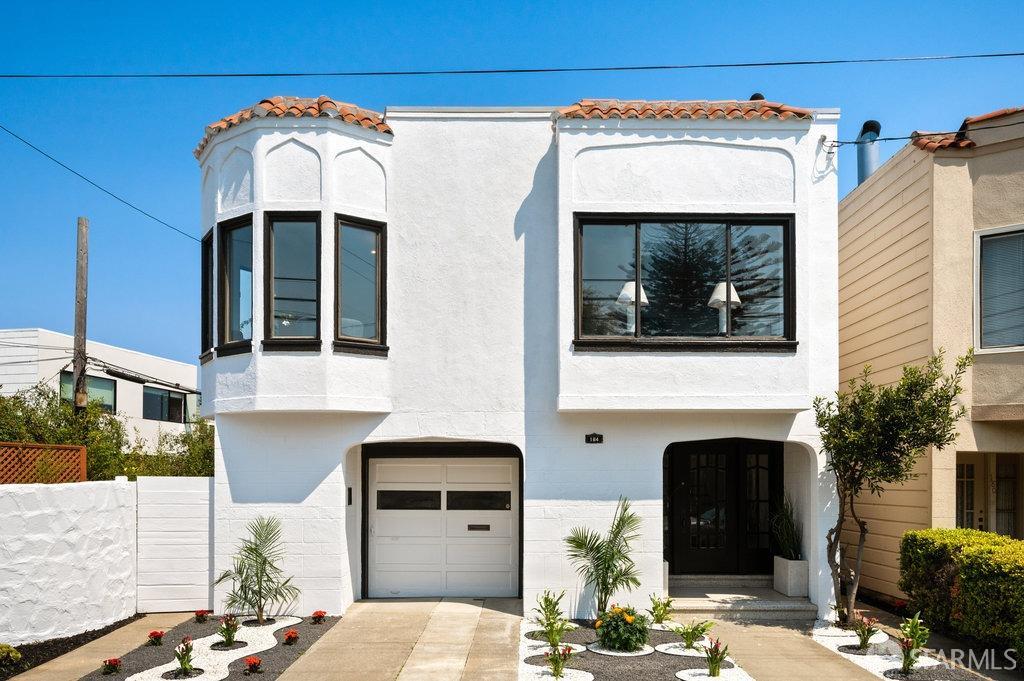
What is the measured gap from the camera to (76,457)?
1080 centimetres

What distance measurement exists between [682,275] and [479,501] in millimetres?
4550

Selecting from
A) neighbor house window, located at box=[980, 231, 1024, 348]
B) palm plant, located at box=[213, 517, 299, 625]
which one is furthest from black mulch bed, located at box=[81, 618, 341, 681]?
neighbor house window, located at box=[980, 231, 1024, 348]

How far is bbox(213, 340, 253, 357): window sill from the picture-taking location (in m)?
10.8

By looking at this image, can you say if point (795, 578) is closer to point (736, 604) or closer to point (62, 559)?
point (736, 604)

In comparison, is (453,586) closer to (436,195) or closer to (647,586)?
(647,586)

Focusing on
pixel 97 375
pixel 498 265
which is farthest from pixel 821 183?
pixel 97 375

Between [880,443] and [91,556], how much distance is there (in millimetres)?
9568

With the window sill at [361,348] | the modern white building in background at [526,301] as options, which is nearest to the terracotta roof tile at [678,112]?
the modern white building in background at [526,301]

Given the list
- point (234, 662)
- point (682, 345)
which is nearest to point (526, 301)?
point (682, 345)

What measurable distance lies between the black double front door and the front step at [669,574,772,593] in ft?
0.91

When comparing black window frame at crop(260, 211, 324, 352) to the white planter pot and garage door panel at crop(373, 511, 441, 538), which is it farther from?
the white planter pot

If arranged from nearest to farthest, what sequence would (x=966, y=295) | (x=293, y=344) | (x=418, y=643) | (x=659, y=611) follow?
(x=418, y=643)
(x=659, y=611)
(x=293, y=344)
(x=966, y=295)

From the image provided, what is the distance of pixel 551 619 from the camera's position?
9.45 meters

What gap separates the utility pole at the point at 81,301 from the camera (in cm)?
1438
